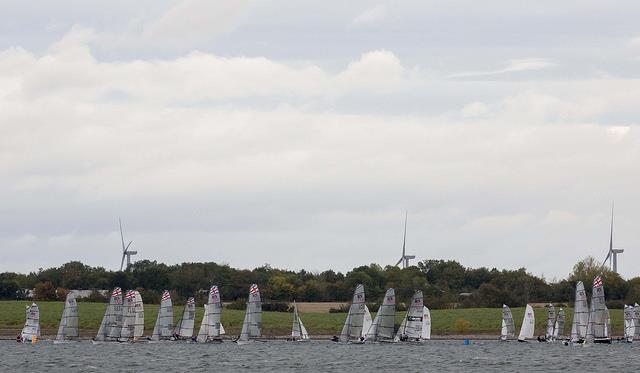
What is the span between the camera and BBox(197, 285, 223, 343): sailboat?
15100 cm

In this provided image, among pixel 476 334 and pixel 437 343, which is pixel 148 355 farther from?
pixel 476 334

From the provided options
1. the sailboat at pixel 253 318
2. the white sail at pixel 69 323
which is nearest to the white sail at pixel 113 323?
the white sail at pixel 69 323

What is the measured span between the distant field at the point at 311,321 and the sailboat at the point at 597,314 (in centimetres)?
3991

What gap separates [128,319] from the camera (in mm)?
152500

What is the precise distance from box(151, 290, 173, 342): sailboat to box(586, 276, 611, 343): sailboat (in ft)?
152

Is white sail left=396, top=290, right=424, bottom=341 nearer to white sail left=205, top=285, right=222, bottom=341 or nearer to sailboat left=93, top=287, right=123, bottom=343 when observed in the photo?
white sail left=205, top=285, right=222, bottom=341

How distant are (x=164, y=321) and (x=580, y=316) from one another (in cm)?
4618

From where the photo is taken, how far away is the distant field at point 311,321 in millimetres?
182375

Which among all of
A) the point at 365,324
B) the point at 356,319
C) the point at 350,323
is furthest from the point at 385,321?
the point at 350,323

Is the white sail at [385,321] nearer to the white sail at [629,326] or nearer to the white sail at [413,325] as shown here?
the white sail at [413,325]

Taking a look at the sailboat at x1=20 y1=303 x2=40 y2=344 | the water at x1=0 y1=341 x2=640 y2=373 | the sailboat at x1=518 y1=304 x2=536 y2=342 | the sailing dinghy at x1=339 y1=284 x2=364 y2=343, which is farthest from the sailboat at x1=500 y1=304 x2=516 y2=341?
the sailboat at x1=20 y1=303 x2=40 y2=344

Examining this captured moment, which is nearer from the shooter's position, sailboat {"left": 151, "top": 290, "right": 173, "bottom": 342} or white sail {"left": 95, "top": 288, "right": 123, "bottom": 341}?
white sail {"left": 95, "top": 288, "right": 123, "bottom": 341}

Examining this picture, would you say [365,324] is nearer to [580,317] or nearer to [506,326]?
[580,317]

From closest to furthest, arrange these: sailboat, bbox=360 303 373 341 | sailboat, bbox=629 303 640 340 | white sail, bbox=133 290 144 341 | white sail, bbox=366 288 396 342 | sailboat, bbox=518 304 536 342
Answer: white sail, bbox=366 288 396 342 → sailboat, bbox=360 303 373 341 → white sail, bbox=133 290 144 341 → sailboat, bbox=629 303 640 340 → sailboat, bbox=518 304 536 342
